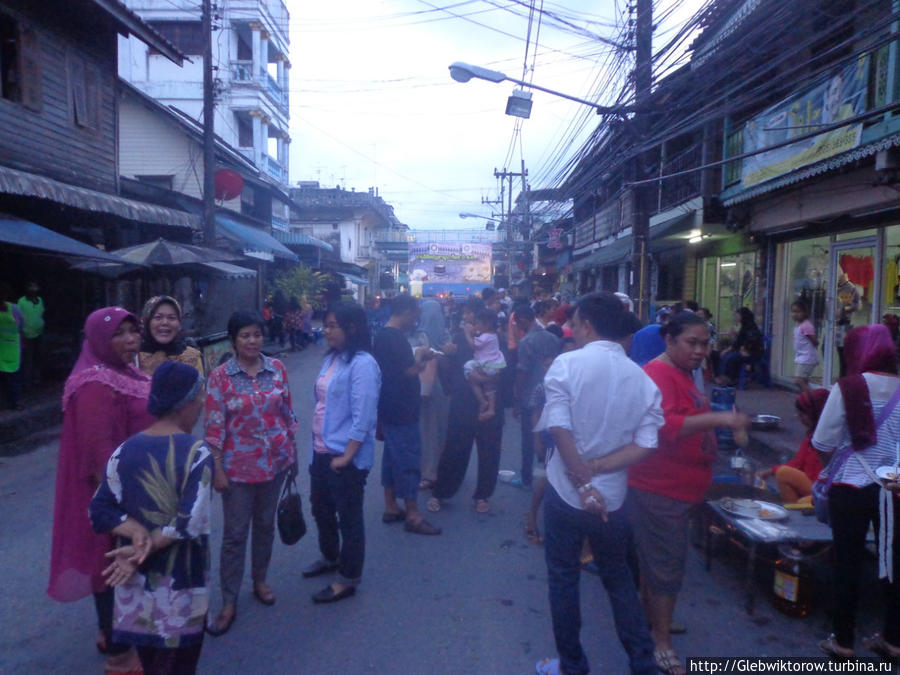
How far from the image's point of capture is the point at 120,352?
10.0ft

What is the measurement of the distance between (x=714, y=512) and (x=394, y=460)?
92.2 inches

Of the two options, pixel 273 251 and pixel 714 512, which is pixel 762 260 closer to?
pixel 714 512

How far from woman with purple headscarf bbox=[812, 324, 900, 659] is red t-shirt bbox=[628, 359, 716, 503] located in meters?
0.73

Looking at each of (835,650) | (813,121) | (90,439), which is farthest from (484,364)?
(813,121)

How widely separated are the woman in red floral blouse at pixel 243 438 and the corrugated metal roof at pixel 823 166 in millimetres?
7195

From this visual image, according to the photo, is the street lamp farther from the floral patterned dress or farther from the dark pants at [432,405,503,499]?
the floral patterned dress

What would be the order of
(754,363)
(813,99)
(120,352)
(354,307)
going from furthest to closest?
(754,363) → (813,99) → (354,307) → (120,352)

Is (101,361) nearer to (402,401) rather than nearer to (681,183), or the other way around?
(402,401)

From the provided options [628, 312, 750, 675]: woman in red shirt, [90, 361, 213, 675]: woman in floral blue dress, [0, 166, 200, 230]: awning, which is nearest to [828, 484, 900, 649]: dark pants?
[628, 312, 750, 675]: woman in red shirt

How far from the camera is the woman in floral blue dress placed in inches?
91.4

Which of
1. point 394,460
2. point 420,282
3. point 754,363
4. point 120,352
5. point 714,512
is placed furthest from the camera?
point 420,282

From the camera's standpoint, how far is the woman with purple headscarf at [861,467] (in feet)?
10.6

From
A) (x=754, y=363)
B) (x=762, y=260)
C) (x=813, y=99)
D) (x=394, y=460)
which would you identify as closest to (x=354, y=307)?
(x=394, y=460)

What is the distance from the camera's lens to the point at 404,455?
521cm
